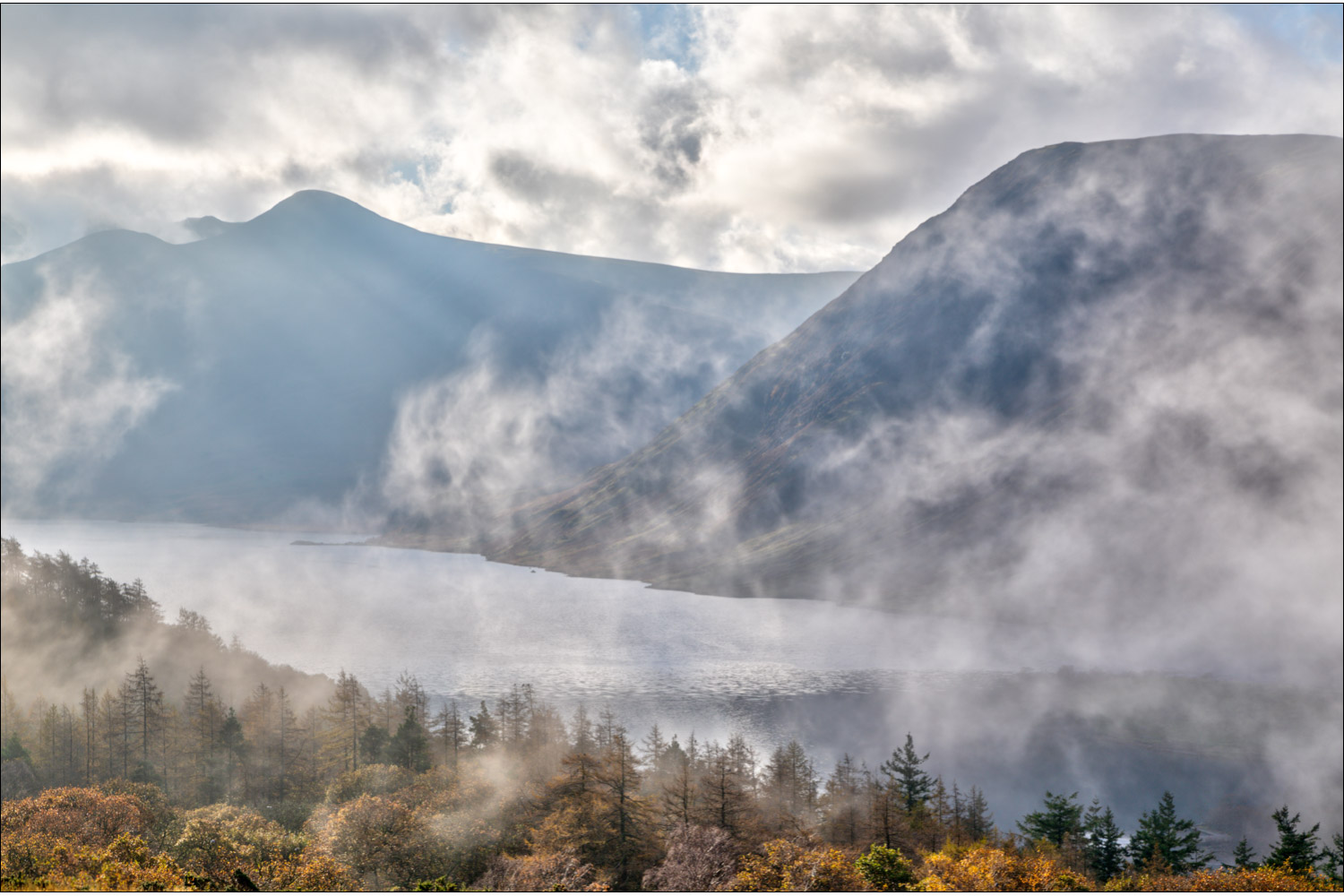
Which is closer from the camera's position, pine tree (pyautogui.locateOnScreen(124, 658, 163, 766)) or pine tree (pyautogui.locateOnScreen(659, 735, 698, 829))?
pine tree (pyautogui.locateOnScreen(659, 735, 698, 829))

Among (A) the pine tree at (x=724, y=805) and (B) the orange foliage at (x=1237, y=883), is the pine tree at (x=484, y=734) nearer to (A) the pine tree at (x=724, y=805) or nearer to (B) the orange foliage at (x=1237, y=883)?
(A) the pine tree at (x=724, y=805)

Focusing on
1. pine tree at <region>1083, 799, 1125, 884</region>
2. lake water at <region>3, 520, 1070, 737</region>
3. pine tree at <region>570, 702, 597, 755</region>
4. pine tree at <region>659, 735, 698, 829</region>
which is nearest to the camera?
pine tree at <region>659, 735, 698, 829</region>

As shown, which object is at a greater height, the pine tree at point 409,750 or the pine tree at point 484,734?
the pine tree at point 409,750

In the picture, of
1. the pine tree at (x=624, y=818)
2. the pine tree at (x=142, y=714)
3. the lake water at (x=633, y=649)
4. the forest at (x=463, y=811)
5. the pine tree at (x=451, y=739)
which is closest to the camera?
the forest at (x=463, y=811)

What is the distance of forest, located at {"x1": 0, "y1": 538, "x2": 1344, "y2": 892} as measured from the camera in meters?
37.5

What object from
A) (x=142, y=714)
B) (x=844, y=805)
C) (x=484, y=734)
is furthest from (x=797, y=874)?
(x=142, y=714)

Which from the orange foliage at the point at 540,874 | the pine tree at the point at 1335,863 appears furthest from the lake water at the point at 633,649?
the orange foliage at the point at 540,874

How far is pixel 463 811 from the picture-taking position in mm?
46156

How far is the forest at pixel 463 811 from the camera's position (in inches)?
1475

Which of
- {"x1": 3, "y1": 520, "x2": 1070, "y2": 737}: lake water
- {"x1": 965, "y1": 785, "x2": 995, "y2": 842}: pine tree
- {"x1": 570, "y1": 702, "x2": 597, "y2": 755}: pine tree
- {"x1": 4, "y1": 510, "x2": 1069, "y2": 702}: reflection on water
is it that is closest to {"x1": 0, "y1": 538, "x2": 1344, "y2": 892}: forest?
{"x1": 965, "y1": 785, "x2": 995, "y2": 842}: pine tree

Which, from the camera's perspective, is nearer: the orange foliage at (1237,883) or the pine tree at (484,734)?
the orange foliage at (1237,883)

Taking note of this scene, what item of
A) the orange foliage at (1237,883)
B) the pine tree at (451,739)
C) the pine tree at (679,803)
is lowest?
the orange foliage at (1237,883)

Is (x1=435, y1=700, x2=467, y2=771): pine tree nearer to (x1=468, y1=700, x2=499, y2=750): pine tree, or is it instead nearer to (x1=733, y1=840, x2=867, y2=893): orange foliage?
(x1=468, y1=700, x2=499, y2=750): pine tree

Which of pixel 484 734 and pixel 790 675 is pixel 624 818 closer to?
pixel 484 734
